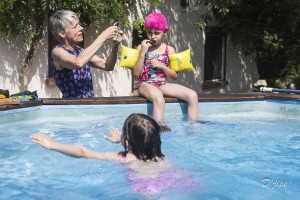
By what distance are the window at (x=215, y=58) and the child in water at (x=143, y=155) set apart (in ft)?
25.3

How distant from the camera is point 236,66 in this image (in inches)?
463

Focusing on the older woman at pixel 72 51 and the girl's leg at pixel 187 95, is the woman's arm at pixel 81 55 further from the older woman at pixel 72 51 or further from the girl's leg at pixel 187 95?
the girl's leg at pixel 187 95

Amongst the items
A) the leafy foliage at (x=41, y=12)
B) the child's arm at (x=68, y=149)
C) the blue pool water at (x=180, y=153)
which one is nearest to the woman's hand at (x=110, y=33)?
the blue pool water at (x=180, y=153)

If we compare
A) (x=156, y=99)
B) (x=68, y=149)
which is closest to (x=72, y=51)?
(x=156, y=99)

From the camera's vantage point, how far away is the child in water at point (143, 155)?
9.96ft

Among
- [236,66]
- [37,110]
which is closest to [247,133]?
[37,110]

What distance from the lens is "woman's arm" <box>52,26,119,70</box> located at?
13.9 feet

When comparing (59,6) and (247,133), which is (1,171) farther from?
(59,6)

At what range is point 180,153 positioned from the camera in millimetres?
4207

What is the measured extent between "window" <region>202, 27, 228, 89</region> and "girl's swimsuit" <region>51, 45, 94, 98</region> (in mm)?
6191

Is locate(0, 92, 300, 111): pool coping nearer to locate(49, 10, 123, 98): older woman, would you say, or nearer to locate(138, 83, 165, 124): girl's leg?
locate(138, 83, 165, 124): girl's leg

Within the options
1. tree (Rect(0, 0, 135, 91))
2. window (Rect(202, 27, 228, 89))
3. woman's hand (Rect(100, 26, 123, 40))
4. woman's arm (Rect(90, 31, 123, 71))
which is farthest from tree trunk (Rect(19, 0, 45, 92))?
window (Rect(202, 27, 228, 89))

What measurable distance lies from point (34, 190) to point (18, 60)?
17.4ft

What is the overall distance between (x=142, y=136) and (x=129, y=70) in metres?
6.46
